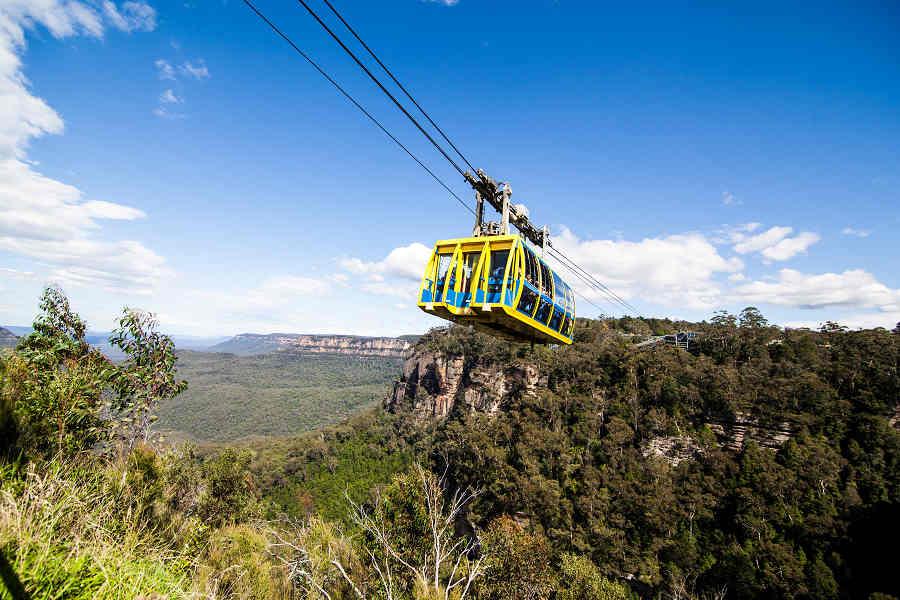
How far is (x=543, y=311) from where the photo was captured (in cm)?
923

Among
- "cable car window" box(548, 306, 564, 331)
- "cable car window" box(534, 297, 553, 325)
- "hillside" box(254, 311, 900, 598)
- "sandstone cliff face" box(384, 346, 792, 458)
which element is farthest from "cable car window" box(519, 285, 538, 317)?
"sandstone cliff face" box(384, 346, 792, 458)

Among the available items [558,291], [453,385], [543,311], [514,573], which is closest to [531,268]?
[543,311]

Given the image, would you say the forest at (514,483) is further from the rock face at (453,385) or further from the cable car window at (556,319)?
the cable car window at (556,319)

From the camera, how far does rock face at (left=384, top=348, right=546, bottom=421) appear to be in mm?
58031

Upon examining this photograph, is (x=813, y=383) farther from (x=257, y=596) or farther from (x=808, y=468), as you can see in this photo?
(x=257, y=596)

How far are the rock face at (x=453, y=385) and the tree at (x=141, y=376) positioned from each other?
49226 millimetres

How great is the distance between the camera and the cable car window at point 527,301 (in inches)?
324

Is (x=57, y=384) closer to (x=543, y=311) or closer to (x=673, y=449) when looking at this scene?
(x=543, y=311)

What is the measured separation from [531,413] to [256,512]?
1439 inches

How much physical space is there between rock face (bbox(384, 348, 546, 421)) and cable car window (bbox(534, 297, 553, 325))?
48651 millimetres

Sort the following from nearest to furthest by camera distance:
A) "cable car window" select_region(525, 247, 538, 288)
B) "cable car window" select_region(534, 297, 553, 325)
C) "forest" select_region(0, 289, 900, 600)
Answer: "forest" select_region(0, 289, 900, 600), "cable car window" select_region(525, 247, 538, 288), "cable car window" select_region(534, 297, 553, 325)

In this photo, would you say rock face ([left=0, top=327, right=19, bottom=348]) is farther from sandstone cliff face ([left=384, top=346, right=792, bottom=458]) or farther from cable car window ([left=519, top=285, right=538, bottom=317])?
sandstone cliff face ([left=384, top=346, right=792, bottom=458])

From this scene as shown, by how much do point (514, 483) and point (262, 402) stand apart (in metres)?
135

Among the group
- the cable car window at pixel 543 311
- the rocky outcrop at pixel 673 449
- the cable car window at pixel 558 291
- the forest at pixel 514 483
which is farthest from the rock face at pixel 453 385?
the cable car window at pixel 543 311
